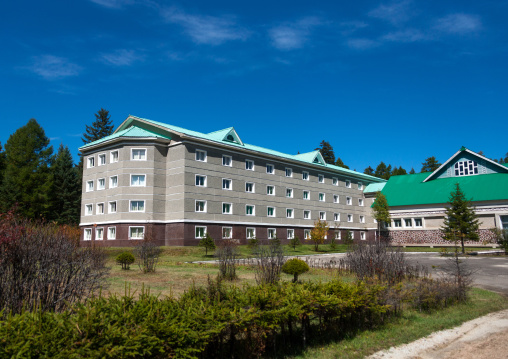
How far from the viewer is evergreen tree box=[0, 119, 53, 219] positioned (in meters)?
48.8

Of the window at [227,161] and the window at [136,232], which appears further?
the window at [227,161]

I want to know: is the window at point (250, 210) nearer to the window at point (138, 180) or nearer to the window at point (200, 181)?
the window at point (200, 181)

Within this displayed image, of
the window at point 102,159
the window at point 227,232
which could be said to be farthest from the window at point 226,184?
the window at point 102,159

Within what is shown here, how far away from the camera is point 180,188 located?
36.6 metres

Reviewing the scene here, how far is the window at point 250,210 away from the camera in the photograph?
4184 centimetres

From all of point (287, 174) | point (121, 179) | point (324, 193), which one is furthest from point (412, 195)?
point (121, 179)

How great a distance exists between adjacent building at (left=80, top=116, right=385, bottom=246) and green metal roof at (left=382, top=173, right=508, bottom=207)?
1525cm

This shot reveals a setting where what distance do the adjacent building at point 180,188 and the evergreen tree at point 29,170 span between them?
13020 mm

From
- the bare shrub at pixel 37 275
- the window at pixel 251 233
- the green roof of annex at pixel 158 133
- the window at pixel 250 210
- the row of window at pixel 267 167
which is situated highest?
the green roof of annex at pixel 158 133

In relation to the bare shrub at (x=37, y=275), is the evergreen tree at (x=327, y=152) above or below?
above

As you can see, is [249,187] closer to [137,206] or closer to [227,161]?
[227,161]

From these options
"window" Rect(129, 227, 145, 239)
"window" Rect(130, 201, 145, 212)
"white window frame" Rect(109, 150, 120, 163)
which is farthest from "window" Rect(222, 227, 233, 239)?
"white window frame" Rect(109, 150, 120, 163)

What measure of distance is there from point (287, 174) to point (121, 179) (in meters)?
19.2

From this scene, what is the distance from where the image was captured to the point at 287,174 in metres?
47.2
